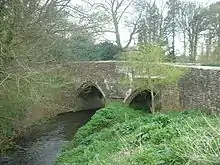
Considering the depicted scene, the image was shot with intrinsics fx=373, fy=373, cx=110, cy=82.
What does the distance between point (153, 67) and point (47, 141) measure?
6265 mm

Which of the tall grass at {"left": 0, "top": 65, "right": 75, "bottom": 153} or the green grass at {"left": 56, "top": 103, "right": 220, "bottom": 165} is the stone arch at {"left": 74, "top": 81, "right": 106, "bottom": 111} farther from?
the green grass at {"left": 56, "top": 103, "right": 220, "bottom": 165}

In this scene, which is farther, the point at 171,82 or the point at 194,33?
the point at 194,33

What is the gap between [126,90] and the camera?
870 inches

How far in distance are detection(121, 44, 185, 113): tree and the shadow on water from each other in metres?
4.99

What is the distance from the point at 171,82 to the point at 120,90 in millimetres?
6210

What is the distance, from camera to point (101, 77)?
78.1 feet

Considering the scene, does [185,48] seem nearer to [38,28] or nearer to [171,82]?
[171,82]

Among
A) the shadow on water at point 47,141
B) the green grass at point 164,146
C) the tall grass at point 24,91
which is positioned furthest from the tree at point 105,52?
the green grass at point 164,146

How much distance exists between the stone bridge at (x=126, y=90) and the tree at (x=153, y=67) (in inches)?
27.3

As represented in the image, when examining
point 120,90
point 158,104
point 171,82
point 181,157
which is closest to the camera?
point 181,157

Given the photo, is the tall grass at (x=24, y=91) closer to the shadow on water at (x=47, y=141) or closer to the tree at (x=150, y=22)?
the shadow on water at (x=47, y=141)

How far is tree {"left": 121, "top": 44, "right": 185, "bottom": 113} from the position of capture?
16.0 meters

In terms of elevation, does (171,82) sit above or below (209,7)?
below

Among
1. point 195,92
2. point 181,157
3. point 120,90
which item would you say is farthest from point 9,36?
point 120,90
